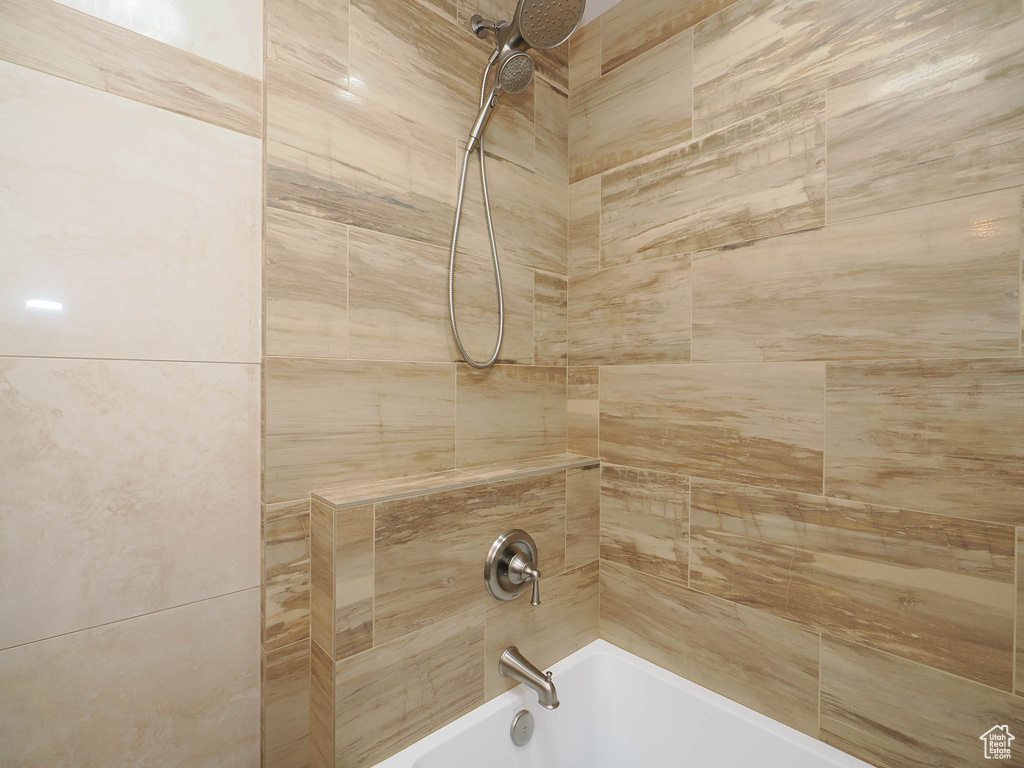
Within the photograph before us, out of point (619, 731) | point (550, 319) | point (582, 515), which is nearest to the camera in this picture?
point (619, 731)

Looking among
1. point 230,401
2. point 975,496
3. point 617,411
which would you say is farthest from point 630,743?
point 230,401

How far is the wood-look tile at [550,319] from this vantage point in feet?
4.88

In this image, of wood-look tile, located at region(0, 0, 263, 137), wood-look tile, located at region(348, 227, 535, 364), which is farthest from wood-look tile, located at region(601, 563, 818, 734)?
wood-look tile, located at region(0, 0, 263, 137)

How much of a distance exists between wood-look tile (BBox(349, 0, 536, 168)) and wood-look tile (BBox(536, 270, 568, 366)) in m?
0.38

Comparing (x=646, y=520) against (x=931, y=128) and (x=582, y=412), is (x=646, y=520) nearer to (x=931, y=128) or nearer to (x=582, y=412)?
(x=582, y=412)

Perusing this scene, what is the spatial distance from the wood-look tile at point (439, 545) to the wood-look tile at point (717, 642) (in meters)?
0.39

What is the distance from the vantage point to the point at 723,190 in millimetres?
1212

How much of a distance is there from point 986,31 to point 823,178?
319 mm

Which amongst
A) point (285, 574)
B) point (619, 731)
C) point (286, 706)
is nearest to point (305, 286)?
point (285, 574)

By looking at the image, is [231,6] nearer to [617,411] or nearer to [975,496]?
[617,411]

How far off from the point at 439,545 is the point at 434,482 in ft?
0.48

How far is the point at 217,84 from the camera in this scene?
925 millimetres

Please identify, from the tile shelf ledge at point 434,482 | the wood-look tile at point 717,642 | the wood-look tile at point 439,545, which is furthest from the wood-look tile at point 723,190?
the wood-look tile at point 717,642

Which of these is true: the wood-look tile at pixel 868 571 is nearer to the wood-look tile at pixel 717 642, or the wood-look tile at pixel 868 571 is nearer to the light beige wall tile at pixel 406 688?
the wood-look tile at pixel 717 642
